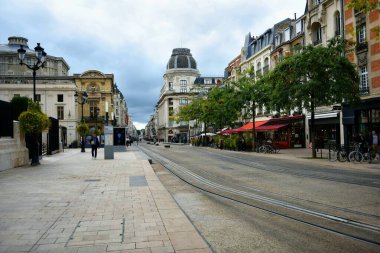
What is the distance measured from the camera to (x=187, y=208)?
25.2ft

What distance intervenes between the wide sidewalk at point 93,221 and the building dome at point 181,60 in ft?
348

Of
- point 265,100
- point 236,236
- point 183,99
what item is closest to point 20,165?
point 236,236

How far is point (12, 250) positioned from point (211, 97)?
4613 centimetres

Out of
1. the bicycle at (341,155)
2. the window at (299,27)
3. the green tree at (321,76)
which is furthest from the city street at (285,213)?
the window at (299,27)

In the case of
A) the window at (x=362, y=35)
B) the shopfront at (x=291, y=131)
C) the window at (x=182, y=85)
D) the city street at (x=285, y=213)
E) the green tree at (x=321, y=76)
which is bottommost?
the city street at (x=285, y=213)

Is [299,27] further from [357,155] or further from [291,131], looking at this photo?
[357,155]

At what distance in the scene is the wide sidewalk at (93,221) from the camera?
4.80 meters

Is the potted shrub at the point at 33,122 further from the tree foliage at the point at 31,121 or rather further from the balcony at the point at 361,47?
the balcony at the point at 361,47

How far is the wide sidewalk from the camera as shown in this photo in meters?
4.80

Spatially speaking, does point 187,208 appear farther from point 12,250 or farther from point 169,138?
point 169,138

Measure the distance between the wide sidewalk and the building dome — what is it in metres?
106

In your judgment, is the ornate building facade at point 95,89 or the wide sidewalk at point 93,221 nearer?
the wide sidewalk at point 93,221

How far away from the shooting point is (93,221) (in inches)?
243

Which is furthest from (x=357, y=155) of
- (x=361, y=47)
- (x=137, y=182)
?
(x=137, y=182)
